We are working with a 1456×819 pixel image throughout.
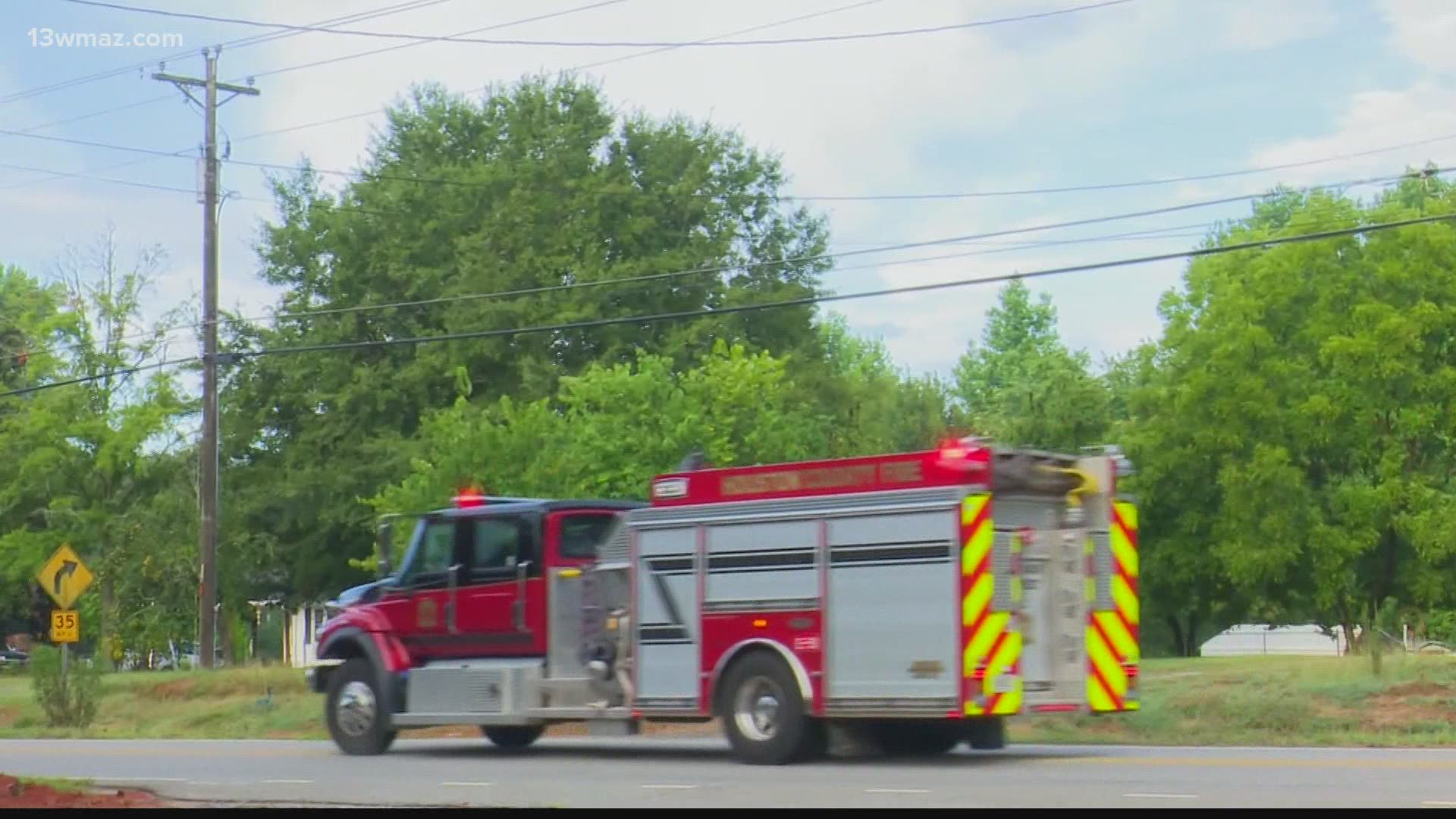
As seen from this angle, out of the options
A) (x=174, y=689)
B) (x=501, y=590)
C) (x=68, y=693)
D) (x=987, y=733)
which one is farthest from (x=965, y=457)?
(x=174, y=689)

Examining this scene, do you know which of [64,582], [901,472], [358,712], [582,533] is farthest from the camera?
[64,582]

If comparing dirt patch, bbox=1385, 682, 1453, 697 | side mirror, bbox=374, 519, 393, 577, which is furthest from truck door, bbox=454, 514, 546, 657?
dirt patch, bbox=1385, 682, 1453, 697

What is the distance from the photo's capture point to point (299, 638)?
79312 mm

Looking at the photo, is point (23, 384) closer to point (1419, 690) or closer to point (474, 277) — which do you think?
point (474, 277)

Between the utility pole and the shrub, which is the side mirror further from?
the utility pole

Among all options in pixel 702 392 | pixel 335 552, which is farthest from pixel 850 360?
pixel 702 392

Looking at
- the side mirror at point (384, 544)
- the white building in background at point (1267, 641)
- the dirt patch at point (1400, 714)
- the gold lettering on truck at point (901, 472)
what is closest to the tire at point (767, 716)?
the gold lettering on truck at point (901, 472)

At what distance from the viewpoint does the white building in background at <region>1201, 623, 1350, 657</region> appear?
247 feet

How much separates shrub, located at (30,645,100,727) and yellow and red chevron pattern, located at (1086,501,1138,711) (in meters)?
16.8

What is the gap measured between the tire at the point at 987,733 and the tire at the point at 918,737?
0.17 m

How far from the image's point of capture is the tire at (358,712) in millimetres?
20625

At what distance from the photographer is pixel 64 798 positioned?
14.4m

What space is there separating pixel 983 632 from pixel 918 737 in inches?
99.2
